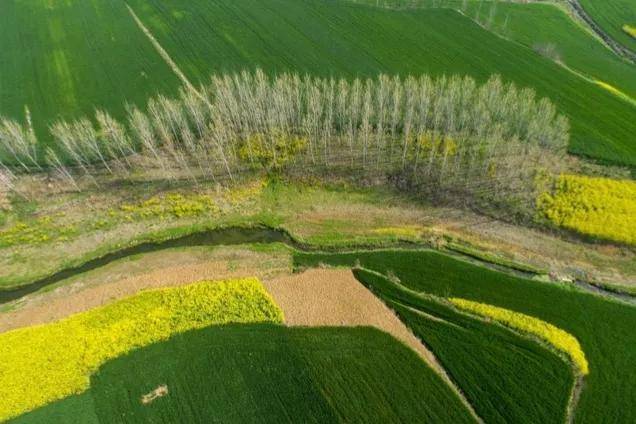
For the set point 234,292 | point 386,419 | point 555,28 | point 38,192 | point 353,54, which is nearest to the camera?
point 386,419

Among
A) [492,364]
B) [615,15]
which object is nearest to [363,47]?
[615,15]

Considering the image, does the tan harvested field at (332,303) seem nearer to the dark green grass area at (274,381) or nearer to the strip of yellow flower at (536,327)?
the dark green grass area at (274,381)

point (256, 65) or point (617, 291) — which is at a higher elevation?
point (256, 65)

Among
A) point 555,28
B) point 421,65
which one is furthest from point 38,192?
point 555,28

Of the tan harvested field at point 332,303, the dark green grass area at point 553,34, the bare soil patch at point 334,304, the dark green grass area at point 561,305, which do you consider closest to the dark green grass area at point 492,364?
the bare soil patch at point 334,304

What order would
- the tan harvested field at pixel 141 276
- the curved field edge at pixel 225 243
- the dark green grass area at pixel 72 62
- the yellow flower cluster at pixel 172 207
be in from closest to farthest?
the tan harvested field at pixel 141 276 < the curved field edge at pixel 225 243 < the yellow flower cluster at pixel 172 207 < the dark green grass area at pixel 72 62

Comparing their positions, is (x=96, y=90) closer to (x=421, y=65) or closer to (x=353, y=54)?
(x=353, y=54)

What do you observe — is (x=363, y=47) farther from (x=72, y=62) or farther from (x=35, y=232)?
(x=35, y=232)
